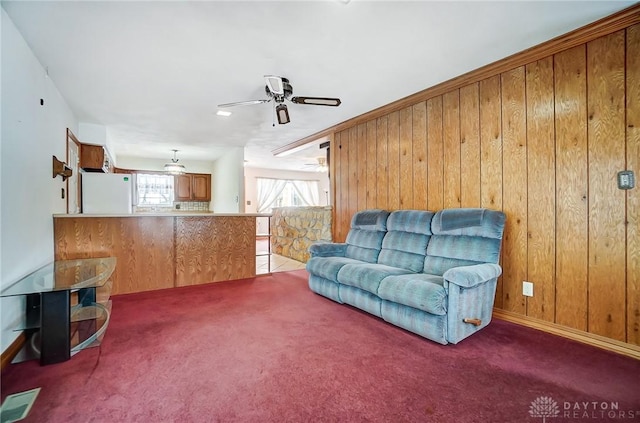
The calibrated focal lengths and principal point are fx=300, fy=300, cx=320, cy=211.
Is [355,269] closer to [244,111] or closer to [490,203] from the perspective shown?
[490,203]

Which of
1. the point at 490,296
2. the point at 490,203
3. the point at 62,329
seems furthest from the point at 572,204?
the point at 62,329

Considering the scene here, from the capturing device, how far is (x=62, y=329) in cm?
210

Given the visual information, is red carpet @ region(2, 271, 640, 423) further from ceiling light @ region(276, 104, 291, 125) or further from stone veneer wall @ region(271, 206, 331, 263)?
stone veneer wall @ region(271, 206, 331, 263)

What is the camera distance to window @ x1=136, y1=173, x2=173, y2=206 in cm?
774

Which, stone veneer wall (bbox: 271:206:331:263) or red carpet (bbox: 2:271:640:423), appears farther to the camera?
stone veneer wall (bbox: 271:206:331:263)

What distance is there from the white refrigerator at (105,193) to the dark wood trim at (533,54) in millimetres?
3870

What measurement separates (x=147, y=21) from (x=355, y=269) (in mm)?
2646

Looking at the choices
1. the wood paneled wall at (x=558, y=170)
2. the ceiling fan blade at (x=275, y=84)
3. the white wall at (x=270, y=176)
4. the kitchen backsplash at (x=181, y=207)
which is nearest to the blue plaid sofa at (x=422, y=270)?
the wood paneled wall at (x=558, y=170)

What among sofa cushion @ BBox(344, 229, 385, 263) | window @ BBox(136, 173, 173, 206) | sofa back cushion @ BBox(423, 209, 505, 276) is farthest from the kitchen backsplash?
sofa back cushion @ BBox(423, 209, 505, 276)

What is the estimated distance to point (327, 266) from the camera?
3.40 meters

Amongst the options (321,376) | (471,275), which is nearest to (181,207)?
(321,376)

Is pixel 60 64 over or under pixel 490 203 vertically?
over

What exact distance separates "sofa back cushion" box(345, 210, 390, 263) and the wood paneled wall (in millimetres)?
598

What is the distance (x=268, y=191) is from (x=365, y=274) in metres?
7.58
